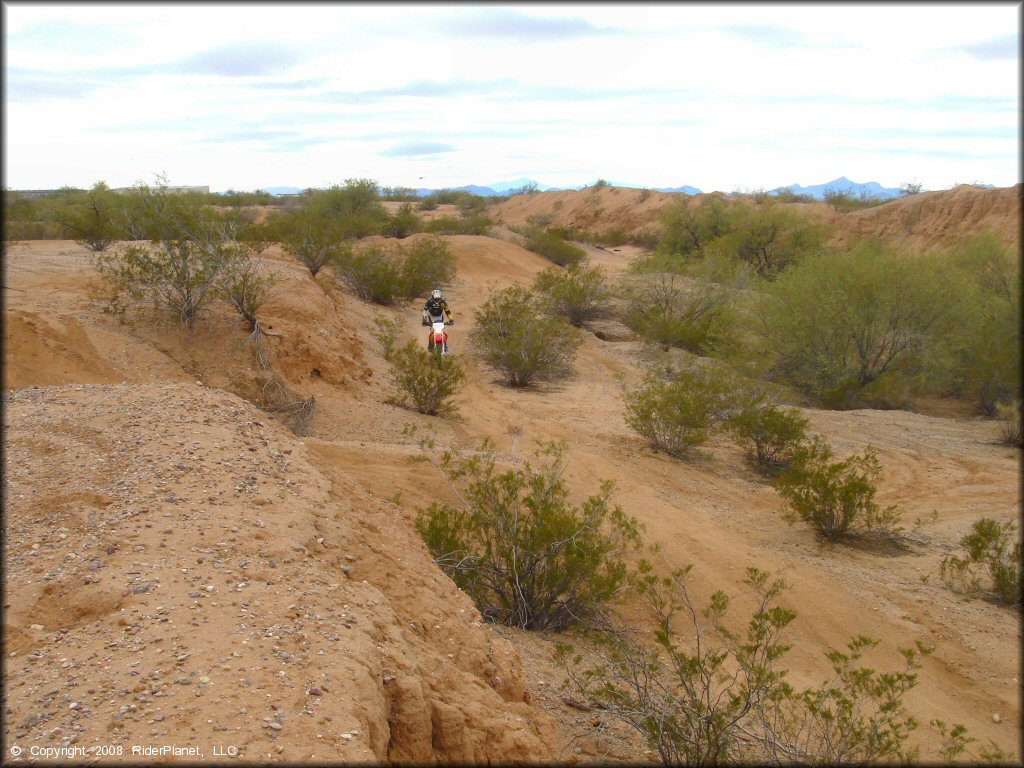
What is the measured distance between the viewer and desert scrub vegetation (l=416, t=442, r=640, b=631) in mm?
6117

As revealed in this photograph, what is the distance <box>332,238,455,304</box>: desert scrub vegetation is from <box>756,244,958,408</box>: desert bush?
10414 millimetres

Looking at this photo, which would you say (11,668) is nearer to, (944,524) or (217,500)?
(217,500)

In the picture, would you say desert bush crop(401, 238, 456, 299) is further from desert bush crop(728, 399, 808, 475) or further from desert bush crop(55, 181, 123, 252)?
desert bush crop(728, 399, 808, 475)

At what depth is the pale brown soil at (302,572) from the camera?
3.04m

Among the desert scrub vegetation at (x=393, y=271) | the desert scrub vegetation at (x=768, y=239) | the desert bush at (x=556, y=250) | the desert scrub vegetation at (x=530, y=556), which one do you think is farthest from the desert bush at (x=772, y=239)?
the desert scrub vegetation at (x=530, y=556)

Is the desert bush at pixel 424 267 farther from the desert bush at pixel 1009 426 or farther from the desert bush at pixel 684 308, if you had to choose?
the desert bush at pixel 1009 426

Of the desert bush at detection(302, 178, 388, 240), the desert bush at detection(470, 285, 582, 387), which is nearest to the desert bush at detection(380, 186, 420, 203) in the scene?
the desert bush at detection(302, 178, 388, 240)

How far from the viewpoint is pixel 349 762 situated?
9.20 ft

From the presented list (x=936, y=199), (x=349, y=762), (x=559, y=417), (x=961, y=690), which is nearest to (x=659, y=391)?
(x=559, y=417)

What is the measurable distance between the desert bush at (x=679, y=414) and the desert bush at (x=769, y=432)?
15.6 inches

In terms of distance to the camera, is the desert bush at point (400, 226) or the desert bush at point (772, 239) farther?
the desert bush at point (400, 226)

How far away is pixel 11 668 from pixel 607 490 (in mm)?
4770

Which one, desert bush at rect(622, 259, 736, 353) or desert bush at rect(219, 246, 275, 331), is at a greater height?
desert bush at rect(219, 246, 275, 331)

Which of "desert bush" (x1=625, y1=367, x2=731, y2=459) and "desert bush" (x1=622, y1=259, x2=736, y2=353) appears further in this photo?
"desert bush" (x1=622, y1=259, x2=736, y2=353)
